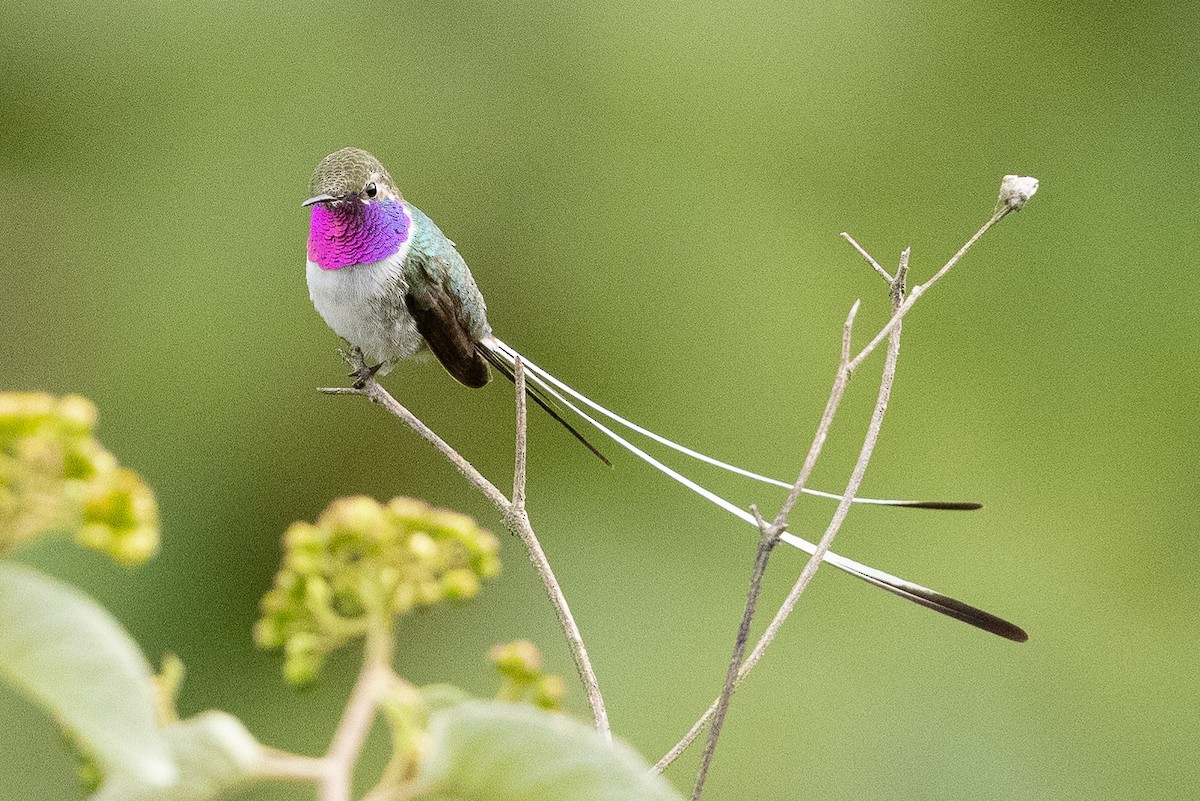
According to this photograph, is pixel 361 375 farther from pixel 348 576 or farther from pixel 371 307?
pixel 348 576

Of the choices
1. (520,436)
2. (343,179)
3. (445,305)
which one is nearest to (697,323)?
(445,305)

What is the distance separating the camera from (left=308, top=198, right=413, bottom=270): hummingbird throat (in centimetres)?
119

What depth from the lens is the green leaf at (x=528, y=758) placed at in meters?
0.23

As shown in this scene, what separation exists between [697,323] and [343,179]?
1.08 meters

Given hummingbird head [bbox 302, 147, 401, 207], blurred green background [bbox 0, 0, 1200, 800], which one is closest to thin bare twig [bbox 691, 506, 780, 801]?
hummingbird head [bbox 302, 147, 401, 207]

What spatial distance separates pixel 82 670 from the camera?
21 cm

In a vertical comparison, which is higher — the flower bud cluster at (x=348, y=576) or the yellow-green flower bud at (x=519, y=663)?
the flower bud cluster at (x=348, y=576)

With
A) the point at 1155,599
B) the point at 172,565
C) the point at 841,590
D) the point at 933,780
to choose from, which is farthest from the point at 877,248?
the point at 172,565

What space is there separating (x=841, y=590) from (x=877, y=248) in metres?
0.57

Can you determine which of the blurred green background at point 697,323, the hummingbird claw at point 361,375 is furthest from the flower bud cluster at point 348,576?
the blurred green background at point 697,323

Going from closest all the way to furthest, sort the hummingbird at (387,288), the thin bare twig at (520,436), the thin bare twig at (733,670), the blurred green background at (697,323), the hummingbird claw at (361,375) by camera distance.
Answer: the thin bare twig at (733,670) < the thin bare twig at (520,436) < the hummingbird claw at (361,375) < the hummingbird at (387,288) < the blurred green background at (697,323)

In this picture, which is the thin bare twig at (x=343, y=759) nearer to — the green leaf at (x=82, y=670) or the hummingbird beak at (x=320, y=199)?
the green leaf at (x=82, y=670)

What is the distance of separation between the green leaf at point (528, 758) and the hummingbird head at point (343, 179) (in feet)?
2.93

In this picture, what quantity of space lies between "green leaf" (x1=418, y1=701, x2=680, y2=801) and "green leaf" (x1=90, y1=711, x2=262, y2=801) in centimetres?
3
